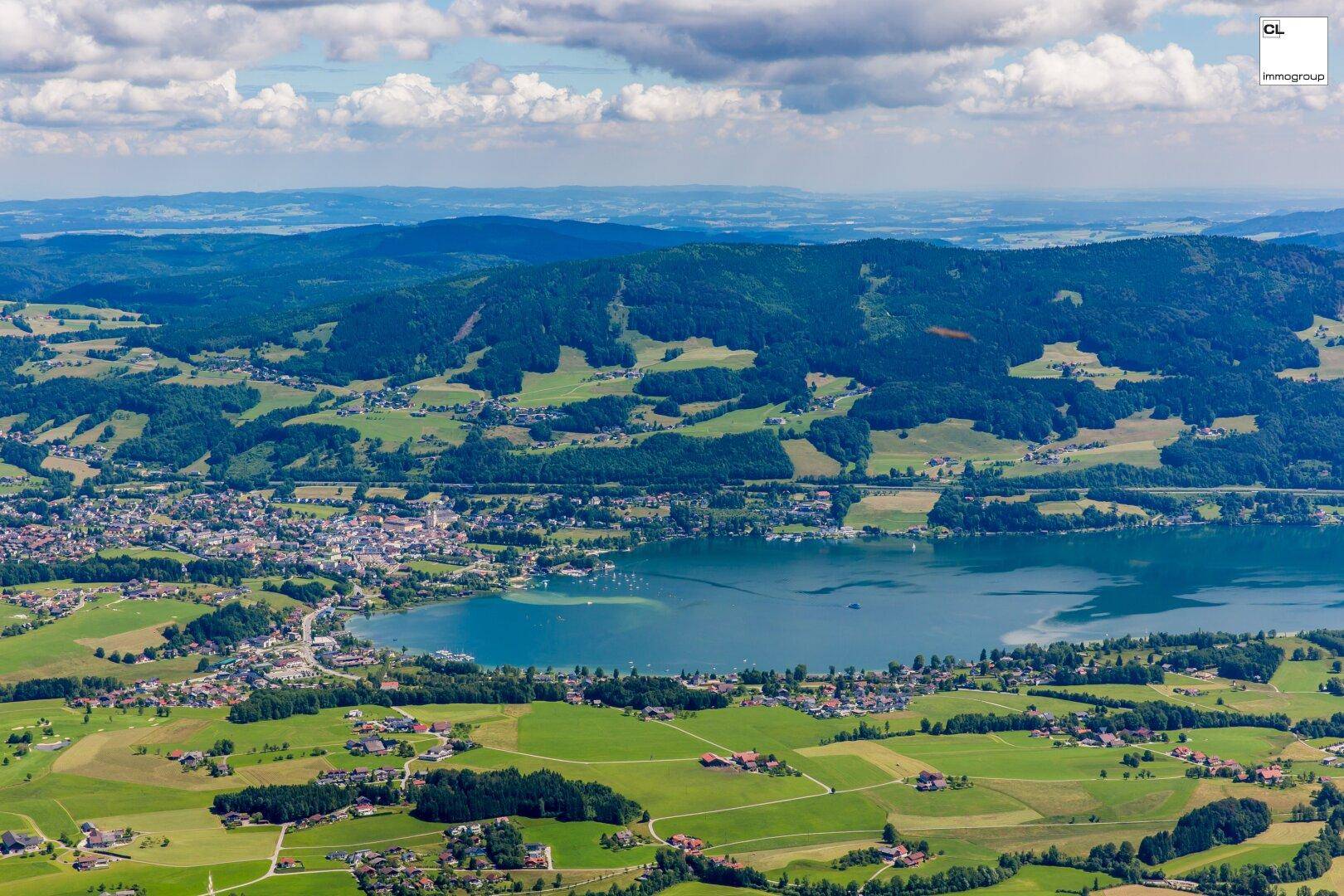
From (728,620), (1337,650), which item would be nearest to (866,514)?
(728,620)

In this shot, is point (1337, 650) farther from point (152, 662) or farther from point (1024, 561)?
point (152, 662)

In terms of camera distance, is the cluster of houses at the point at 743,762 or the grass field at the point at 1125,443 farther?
the grass field at the point at 1125,443

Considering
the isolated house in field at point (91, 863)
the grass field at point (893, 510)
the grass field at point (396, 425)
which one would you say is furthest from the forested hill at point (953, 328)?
the isolated house in field at point (91, 863)

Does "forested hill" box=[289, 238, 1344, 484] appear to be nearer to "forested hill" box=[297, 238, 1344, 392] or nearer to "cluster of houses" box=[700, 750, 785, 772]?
"forested hill" box=[297, 238, 1344, 392]

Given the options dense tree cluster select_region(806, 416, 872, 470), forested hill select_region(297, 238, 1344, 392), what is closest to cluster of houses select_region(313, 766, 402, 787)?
dense tree cluster select_region(806, 416, 872, 470)

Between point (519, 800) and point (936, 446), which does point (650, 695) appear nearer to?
point (519, 800)

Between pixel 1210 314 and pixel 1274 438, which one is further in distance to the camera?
pixel 1210 314

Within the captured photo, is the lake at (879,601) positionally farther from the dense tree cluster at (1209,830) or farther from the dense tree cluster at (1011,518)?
the dense tree cluster at (1209,830)

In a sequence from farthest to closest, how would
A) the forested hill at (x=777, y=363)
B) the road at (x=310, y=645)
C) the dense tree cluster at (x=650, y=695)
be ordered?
the forested hill at (x=777, y=363) < the road at (x=310, y=645) < the dense tree cluster at (x=650, y=695)
